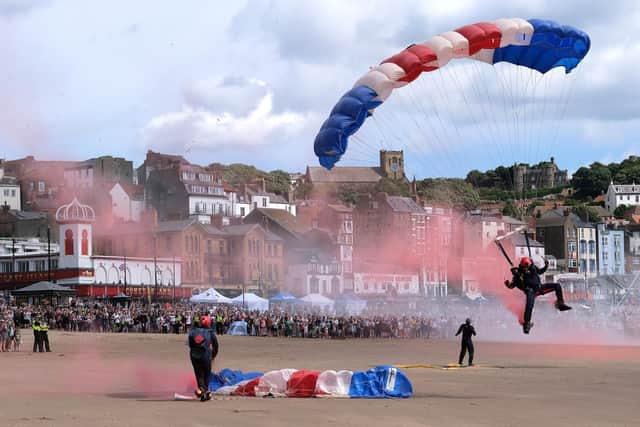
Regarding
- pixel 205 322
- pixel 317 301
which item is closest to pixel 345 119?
pixel 205 322

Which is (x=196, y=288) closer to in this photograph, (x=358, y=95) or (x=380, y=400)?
(x=358, y=95)

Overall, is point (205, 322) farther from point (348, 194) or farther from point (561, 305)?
point (348, 194)

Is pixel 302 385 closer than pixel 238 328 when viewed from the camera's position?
Yes

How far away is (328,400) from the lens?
17656 millimetres

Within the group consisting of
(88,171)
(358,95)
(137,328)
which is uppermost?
(88,171)

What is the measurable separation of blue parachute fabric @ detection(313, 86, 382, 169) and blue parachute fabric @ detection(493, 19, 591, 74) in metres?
3.90

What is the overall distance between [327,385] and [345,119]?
8468 millimetres

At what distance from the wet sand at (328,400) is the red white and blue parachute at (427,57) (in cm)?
636

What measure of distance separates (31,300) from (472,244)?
176ft

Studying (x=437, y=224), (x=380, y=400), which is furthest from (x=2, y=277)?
(x=380, y=400)

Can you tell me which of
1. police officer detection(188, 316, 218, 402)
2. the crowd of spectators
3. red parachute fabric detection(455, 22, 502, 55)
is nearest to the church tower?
the crowd of spectators

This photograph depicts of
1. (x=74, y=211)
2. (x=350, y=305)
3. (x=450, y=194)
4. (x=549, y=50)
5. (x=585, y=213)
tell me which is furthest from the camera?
(x=585, y=213)

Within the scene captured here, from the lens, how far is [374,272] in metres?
101

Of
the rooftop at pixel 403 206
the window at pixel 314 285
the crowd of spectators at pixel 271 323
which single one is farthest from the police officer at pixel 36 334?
the rooftop at pixel 403 206
